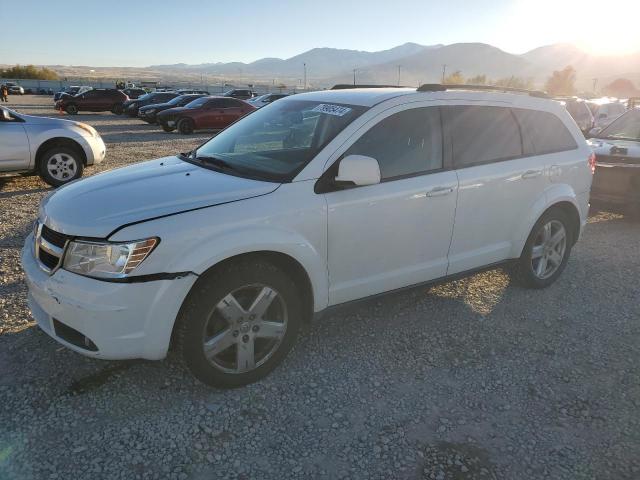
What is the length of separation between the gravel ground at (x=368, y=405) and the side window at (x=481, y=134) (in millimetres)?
1332

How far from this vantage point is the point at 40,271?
2912mm

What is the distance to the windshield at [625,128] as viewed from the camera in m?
7.81

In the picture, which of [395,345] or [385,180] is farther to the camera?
[395,345]

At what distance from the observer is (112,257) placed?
2586mm

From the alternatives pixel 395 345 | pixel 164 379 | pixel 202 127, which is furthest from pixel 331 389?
pixel 202 127

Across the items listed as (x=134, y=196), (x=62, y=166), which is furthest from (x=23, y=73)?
(x=134, y=196)

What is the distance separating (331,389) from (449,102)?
2.33 metres

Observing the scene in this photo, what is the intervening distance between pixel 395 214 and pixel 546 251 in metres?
2.12

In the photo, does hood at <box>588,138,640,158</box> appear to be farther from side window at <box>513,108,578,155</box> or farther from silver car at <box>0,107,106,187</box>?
silver car at <box>0,107,106,187</box>

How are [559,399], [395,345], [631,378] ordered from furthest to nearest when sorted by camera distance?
[395,345] < [631,378] < [559,399]

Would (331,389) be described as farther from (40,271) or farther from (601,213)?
(601,213)

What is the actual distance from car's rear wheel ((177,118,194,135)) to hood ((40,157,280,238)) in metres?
17.0

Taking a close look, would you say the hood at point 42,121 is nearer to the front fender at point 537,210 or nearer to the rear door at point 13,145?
the rear door at point 13,145

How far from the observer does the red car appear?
19.6 meters
